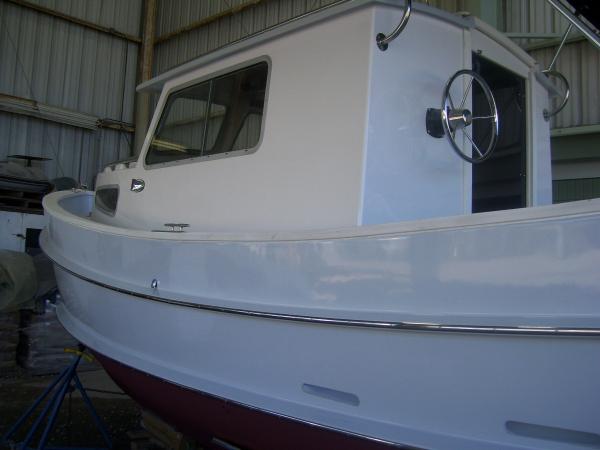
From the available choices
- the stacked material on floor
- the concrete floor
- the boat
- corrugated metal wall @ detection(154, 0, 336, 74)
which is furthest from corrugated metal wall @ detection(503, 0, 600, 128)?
the stacked material on floor

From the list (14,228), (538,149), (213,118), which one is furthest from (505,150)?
(14,228)

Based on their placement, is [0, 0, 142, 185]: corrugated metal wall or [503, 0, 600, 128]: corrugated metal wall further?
[0, 0, 142, 185]: corrugated metal wall

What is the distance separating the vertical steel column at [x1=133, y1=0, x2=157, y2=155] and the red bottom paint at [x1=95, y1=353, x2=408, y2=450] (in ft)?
29.0

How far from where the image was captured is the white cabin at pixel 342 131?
2.13 m

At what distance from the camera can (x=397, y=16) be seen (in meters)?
2.20

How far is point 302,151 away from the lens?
90.3 inches

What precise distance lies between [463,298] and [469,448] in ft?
1.38

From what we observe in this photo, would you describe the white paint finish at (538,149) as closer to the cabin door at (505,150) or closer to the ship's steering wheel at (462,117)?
the cabin door at (505,150)

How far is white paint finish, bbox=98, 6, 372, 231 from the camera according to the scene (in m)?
2.13

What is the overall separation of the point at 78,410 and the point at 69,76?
8194mm

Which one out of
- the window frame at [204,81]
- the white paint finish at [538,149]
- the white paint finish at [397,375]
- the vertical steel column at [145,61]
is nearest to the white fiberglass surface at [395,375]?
the white paint finish at [397,375]

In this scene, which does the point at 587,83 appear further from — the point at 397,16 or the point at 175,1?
the point at 175,1

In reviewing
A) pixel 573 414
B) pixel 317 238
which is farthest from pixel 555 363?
pixel 317 238

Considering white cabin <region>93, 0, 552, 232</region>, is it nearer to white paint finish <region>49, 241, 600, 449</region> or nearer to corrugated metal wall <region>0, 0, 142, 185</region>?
white paint finish <region>49, 241, 600, 449</region>
